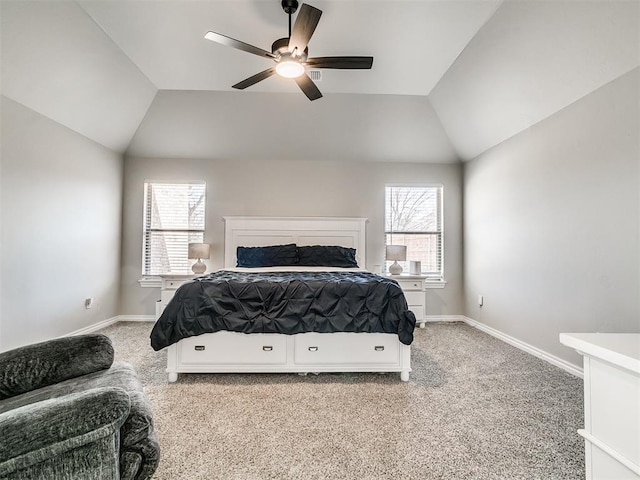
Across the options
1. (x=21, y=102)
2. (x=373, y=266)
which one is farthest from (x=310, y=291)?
(x=21, y=102)

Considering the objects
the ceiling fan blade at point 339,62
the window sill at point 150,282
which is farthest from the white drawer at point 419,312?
the window sill at point 150,282

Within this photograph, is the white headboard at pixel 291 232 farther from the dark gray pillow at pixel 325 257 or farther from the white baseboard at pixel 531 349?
the white baseboard at pixel 531 349

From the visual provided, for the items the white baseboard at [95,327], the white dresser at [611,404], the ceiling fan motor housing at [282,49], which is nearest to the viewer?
the white dresser at [611,404]

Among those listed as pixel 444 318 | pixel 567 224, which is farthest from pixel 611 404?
pixel 444 318

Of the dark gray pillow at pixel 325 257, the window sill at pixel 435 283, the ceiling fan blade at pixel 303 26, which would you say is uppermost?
the ceiling fan blade at pixel 303 26

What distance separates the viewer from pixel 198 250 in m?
4.13

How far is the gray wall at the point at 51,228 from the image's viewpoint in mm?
2705

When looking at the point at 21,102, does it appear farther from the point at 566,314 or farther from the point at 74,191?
the point at 566,314

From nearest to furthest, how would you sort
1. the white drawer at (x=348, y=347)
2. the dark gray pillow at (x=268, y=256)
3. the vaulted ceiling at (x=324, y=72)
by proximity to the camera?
1. the vaulted ceiling at (x=324, y=72)
2. the white drawer at (x=348, y=347)
3. the dark gray pillow at (x=268, y=256)

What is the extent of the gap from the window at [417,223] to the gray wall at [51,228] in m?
4.13

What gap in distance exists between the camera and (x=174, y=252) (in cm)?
449

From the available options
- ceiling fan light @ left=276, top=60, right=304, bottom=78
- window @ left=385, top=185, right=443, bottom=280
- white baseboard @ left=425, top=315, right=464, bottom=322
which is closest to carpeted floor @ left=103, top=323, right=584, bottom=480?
white baseboard @ left=425, top=315, right=464, bottom=322

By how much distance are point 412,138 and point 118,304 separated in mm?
5052

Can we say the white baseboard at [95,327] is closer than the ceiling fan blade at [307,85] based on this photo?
No
